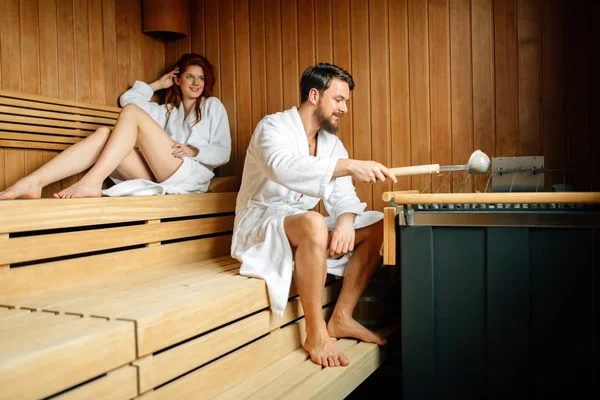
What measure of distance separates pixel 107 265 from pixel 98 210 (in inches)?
7.7

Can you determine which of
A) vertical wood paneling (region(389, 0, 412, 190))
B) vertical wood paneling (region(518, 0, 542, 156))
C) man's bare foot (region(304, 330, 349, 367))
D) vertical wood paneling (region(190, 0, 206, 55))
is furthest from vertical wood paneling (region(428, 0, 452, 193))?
vertical wood paneling (region(190, 0, 206, 55))

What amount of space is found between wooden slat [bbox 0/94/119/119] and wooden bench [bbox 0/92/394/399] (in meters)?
0.06

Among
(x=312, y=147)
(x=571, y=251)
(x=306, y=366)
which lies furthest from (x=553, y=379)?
(x=312, y=147)

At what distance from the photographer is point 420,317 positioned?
1.83 meters

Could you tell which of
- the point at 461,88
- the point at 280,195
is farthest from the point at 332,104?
the point at 461,88

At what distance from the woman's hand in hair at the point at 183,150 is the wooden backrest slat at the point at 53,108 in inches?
20.4

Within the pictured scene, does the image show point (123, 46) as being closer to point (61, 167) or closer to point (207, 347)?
point (61, 167)

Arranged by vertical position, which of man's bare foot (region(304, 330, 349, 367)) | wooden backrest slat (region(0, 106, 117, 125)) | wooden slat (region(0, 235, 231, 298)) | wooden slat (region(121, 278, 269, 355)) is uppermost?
wooden backrest slat (region(0, 106, 117, 125))

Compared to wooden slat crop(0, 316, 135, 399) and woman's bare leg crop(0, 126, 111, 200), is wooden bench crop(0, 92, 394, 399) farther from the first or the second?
woman's bare leg crop(0, 126, 111, 200)

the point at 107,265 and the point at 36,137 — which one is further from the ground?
the point at 36,137

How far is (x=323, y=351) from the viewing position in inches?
72.4

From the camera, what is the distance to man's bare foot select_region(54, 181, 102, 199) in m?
1.95

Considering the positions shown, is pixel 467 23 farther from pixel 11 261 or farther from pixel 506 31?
pixel 11 261

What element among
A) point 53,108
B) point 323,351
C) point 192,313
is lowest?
point 323,351
